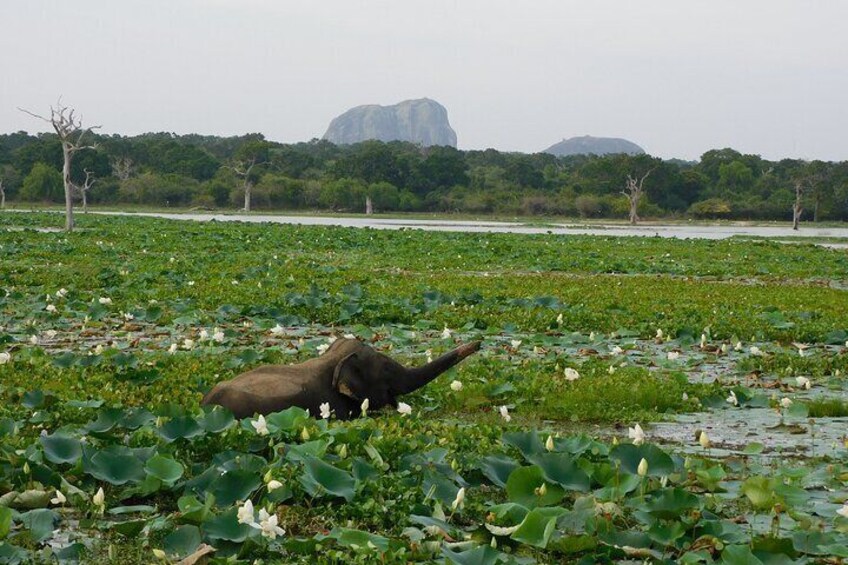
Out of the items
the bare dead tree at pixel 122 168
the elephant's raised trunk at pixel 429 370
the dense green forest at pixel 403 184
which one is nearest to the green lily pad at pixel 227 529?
the elephant's raised trunk at pixel 429 370

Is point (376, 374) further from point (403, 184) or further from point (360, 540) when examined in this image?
point (403, 184)

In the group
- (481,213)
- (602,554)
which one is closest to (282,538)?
(602,554)

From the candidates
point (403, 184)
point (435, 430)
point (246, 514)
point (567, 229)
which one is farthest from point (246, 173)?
point (246, 514)

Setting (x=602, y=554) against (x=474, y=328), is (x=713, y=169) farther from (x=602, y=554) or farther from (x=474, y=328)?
(x=602, y=554)

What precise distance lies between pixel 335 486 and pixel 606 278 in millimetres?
15573

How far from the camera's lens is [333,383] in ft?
25.1

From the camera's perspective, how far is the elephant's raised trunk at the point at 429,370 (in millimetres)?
8086

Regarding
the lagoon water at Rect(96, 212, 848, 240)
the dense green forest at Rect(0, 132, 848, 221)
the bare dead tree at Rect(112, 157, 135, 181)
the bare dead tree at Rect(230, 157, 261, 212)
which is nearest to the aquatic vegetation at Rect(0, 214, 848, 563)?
the lagoon water at Rect(96, 212, 848, 240)

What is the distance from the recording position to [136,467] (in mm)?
5188

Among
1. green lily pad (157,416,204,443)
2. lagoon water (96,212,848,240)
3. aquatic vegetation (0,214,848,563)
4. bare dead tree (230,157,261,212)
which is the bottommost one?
lagoon water (96,212,848,240)

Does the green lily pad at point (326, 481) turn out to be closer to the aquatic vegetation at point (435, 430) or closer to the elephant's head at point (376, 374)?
the aquatic vegetation at point (435, 430)

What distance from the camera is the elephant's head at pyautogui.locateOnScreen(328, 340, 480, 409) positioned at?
7680mm

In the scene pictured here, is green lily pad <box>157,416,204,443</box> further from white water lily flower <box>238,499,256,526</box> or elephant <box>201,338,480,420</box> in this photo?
white water lily flower <box>238,499,256,526</box>

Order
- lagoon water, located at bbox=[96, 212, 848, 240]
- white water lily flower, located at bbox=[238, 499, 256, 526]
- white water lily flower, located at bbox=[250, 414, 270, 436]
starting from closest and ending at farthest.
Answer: white water lily flower, located at bbox=[238, 499, 256, 526]
white water lily flower, located at bbox=[250, 414, 270, 436]
lagoon water, located at bbox=[96, 212, 848, 240]
